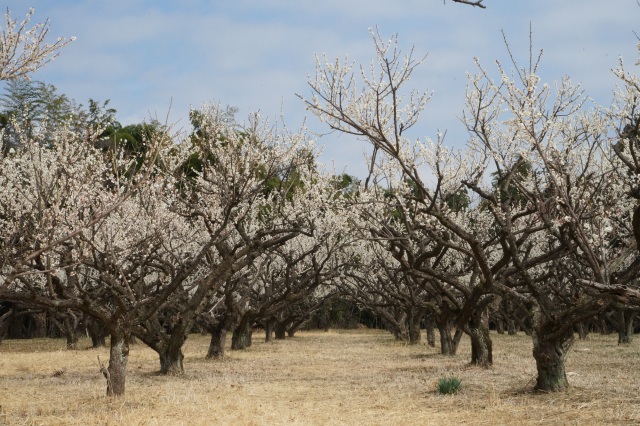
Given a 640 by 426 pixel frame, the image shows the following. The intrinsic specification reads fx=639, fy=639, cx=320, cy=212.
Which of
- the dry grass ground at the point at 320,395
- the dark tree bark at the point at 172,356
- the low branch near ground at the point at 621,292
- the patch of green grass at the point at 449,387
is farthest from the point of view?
the dark tree bark at the point at 172,356

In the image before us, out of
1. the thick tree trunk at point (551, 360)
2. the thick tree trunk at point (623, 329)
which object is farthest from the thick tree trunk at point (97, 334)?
the thick tree trunk at point (623, 329)

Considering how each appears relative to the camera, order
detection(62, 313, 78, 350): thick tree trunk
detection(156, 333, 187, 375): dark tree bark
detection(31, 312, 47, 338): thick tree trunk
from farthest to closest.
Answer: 1. detection(31, 312, 47, 338): thick tree trunk
2. detection(62, 313, 78, 350): thick tree trunk
3. detection(156, 333, 187, 375): dark tree bark

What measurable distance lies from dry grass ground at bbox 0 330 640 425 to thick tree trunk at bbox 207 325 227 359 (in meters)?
1.17

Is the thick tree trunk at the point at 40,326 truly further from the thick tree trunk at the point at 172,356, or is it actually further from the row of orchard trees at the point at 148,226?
the thick tree trunk at the point at 172,356

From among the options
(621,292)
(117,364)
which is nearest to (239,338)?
(117,364)

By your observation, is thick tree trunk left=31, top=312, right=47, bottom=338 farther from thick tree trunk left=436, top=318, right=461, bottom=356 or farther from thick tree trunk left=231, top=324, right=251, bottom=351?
thick tree trunk left=436, top=318, right=461, bottom=356

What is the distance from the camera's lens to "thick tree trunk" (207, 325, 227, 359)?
2066 centimetres

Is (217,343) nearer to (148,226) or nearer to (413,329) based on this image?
(148,226)

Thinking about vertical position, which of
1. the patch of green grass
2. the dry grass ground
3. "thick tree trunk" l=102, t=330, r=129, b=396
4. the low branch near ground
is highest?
the low branch near ground

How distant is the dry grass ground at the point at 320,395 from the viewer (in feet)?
30.7

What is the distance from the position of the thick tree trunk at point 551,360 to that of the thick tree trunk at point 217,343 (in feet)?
39.0

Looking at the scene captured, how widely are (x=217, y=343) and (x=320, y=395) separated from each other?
9290 millimetres

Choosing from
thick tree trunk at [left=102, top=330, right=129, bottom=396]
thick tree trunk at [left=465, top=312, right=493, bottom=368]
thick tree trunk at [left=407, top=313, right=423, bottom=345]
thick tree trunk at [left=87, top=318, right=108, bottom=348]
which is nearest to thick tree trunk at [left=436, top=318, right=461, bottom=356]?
thick tree trunk at [left=465, top=312, right=493, bottom=368]

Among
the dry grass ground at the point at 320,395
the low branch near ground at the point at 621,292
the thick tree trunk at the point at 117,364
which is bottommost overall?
the dry grass ground at the point at 320,395
